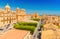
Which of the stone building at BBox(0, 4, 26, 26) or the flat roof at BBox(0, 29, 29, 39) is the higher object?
Answer: the stone building at BBox(0, 4, 26, 26)

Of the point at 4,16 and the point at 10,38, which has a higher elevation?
the point at 4,16

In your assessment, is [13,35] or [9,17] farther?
[9,17]

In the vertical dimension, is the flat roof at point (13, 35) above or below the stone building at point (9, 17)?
below

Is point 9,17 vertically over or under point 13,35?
over

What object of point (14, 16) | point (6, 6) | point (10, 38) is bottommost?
point (10, 38)

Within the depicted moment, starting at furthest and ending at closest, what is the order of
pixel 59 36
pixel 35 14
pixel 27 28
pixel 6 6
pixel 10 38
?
pixel 35 14 → pixel 6 6 → pixel 27 28 → pixel 10 38 → pixel 59 36

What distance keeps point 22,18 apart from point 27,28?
1324cm

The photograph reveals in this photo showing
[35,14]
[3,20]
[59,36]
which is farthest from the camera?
[35,14]

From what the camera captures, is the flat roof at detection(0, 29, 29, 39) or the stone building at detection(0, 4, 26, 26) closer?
the flat roof at detection(0, 29, 29, 39)

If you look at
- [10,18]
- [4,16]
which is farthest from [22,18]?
[4,16]

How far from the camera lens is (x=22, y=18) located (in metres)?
33.7

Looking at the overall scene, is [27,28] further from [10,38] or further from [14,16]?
[14,16]

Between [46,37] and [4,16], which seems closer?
[46,37]

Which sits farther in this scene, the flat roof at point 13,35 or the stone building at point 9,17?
the stone building at point 9,17
